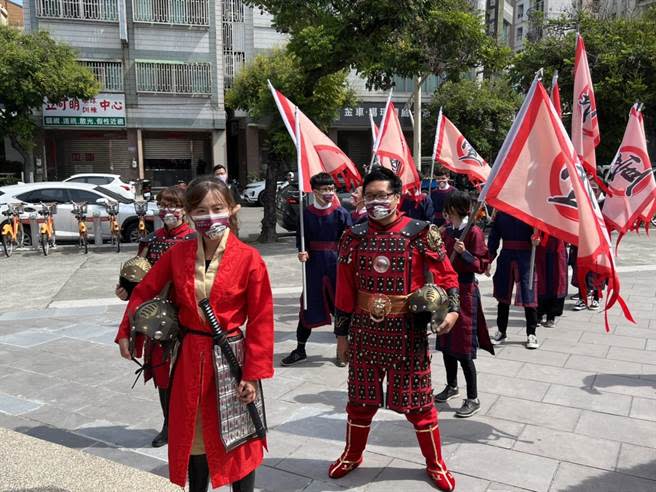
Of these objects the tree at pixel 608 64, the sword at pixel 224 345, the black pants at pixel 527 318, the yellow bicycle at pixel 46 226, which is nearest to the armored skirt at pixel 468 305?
the black pants at pixel 527 318

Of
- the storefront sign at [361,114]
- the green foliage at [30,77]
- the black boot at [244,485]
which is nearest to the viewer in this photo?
the black boot at [244,485]

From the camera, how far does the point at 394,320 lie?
336 cm

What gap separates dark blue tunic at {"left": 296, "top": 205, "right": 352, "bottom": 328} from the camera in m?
5.75

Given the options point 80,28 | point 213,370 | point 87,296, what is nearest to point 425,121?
point 80,28

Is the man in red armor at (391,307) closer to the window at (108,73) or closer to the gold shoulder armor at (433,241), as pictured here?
the gold shoulder armor at (433,241)

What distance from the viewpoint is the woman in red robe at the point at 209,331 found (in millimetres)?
2740

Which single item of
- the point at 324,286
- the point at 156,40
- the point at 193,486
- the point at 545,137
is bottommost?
the point at 193,486

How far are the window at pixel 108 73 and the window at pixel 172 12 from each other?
2282 mm

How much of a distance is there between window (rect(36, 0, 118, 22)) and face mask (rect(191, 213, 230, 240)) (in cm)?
2672

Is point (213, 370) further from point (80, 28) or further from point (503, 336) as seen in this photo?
point (80, 28)

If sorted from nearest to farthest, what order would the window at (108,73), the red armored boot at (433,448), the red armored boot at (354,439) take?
the red armored boot at (433,448), the red armored boot at (354,439), the window at (108,73)

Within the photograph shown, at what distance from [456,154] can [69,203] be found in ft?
30.3

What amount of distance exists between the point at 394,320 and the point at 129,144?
26423 mm

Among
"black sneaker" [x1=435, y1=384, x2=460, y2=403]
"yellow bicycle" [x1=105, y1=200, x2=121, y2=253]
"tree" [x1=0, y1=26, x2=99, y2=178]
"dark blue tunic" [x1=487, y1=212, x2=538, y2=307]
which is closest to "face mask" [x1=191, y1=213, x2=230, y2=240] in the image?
"black sneaker" [x1=435, y1=384, x2=460, y2=403]
